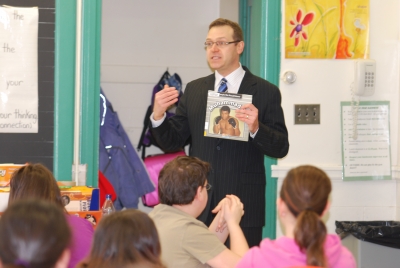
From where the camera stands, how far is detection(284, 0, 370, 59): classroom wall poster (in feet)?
13.3

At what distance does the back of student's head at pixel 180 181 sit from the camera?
239 centimetres

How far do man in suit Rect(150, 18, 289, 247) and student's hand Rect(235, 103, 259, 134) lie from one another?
11cm

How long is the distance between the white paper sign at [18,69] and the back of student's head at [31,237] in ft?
8.36

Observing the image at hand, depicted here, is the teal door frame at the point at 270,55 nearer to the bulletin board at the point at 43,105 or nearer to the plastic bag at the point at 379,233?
the plastic bag at the point at 379,233

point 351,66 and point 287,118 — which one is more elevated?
point 351,66

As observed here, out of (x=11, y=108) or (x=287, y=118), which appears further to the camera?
(x=287, y=118)

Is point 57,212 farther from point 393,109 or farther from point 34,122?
point 393,109

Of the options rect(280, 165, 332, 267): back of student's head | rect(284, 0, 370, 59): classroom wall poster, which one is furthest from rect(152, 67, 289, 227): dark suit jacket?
rect(280, 165, 332, 267): back of student's head

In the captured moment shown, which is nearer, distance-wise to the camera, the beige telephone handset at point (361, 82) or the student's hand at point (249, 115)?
the student's hand at point (249, 115)

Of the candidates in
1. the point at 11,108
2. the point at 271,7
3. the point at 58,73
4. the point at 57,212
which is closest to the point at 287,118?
the point at 271,7

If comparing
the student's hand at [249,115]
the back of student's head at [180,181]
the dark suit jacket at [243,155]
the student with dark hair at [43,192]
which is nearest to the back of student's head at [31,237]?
the student with dark hair at [43,192]

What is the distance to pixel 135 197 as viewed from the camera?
5164 mm

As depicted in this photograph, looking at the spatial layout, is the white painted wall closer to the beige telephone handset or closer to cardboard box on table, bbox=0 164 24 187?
the beige telephone handset

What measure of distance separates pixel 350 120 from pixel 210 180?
134 cm
